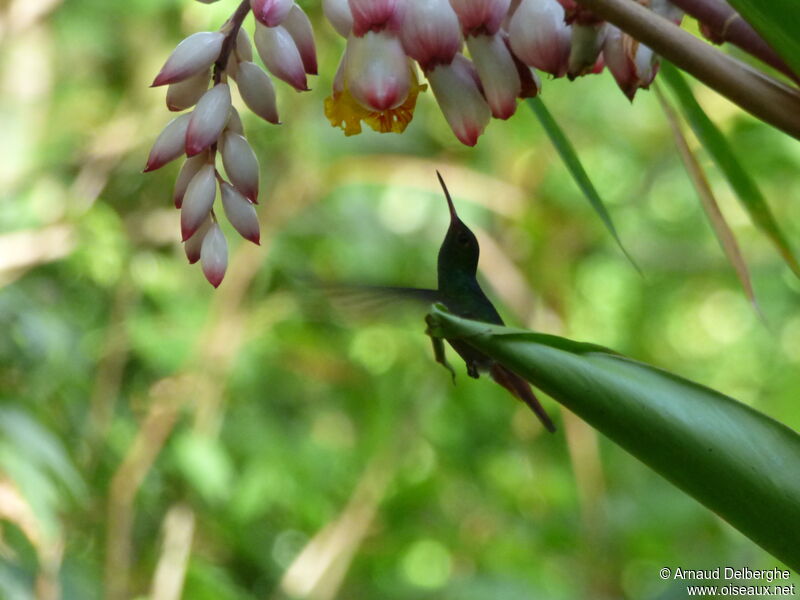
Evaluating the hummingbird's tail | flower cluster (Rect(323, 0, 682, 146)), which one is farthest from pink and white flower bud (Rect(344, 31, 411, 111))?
the hummingbird's tail

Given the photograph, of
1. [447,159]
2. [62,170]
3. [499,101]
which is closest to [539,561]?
[447,159]

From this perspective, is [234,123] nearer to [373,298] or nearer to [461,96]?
[461,96]

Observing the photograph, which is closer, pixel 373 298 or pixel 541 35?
pixel 541 35

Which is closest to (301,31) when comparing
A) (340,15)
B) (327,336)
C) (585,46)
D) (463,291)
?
(340,15)

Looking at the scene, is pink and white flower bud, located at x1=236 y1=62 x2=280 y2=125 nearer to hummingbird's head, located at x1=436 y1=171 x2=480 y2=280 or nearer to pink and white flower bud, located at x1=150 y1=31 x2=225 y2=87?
pink and white flower bud, located at x1=150 y1=31 x2=225 y2=87

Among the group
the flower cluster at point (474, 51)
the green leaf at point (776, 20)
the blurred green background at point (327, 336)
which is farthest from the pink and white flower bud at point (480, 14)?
the blurred green background at point (327, 336)

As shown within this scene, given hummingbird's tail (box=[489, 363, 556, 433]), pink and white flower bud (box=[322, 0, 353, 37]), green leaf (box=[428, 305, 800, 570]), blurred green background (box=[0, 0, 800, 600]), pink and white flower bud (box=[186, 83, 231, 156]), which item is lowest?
blurred green background (box=[0, 0, 800, 600])

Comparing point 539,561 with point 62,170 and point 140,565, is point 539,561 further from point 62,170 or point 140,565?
point 62,170
